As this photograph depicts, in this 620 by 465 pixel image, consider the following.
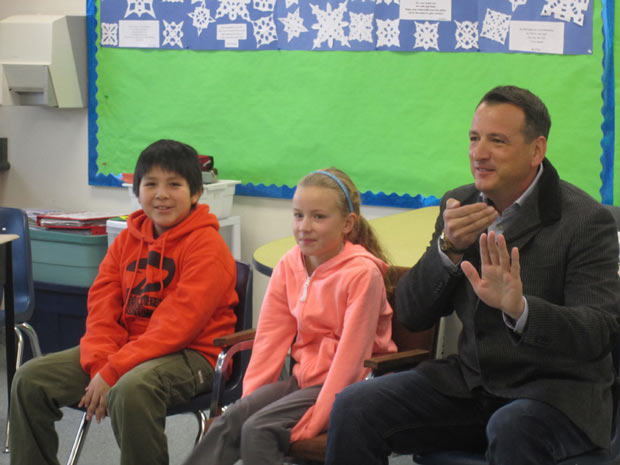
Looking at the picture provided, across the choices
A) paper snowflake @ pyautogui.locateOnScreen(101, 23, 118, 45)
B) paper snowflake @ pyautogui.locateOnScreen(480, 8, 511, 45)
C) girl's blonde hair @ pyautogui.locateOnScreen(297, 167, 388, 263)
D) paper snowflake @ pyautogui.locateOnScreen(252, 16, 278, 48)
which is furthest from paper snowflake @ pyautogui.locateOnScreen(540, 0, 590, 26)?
paper snowflake @ pyautogui.locateOnScreen(101, 23, 118, 45)

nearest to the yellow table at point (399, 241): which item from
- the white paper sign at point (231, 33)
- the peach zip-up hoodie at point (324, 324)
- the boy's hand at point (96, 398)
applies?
the peach zip-up hoodie at point (324, 324)

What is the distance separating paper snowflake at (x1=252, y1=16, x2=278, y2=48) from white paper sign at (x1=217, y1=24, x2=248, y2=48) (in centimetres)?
6

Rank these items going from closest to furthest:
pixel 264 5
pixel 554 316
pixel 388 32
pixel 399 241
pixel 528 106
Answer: pixel 554 316 < pixel 528 106 < pixel 399 241 < pixel 388 32 < pixel 264 5

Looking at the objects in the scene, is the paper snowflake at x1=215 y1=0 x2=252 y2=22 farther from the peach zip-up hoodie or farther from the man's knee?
the man's knee

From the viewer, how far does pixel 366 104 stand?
12.3ft

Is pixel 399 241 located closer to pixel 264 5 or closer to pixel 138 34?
pixel 264 5

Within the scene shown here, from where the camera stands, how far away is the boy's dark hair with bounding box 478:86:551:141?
72.9 inches

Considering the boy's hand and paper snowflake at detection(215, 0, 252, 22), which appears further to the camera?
paper snowflake at detection(215, 0, 252, 22)

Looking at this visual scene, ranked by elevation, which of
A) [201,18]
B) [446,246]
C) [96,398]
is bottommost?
[96,398]

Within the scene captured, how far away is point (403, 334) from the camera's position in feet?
7.31

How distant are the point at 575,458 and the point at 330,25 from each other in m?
2.46

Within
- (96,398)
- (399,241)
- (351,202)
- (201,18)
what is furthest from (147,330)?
(201,18)

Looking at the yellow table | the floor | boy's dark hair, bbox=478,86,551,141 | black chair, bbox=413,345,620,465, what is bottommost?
the floor

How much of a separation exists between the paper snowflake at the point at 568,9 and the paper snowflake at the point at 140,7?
1.87 metres
